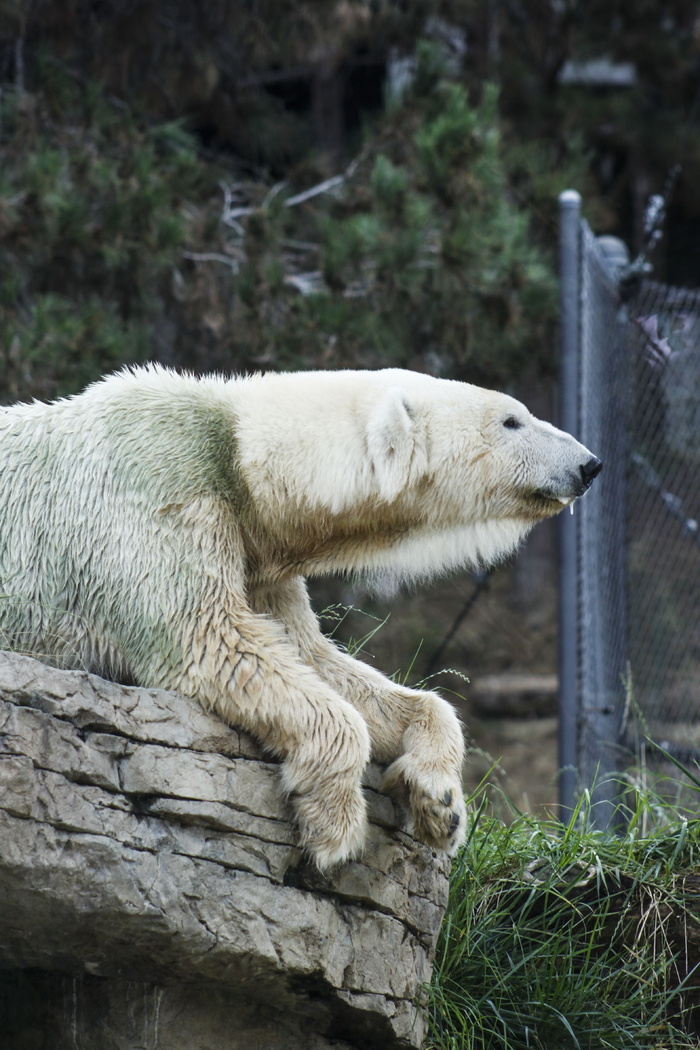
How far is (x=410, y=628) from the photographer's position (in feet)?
33.3

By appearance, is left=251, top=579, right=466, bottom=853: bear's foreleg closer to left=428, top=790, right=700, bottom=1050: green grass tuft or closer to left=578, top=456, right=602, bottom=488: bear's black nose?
left=428, top=790, right=700, bottom=1050: green grass tuft

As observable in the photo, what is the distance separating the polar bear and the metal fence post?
5.34 ft

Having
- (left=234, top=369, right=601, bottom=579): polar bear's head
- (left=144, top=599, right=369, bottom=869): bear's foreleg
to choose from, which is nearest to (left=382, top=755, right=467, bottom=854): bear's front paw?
(left=144, top=599, right=369, bottom=869): bear's foreleg

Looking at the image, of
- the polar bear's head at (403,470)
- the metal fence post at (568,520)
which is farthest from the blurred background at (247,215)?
the polar bear's head at (403,470)

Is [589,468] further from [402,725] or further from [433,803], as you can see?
[433,803]

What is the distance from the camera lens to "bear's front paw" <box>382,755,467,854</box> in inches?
109

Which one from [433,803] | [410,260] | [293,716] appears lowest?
[433,803]

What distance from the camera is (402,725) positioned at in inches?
119

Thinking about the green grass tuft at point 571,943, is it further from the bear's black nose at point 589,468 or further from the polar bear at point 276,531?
the bear's black nose at point 589,468

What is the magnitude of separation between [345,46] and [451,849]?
5.92m

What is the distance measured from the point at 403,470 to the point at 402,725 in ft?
2.14

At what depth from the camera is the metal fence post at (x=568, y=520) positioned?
4.61 meters

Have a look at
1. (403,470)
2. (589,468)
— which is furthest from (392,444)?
(589,468)

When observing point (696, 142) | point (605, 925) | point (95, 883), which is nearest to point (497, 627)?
point (696, 142)
